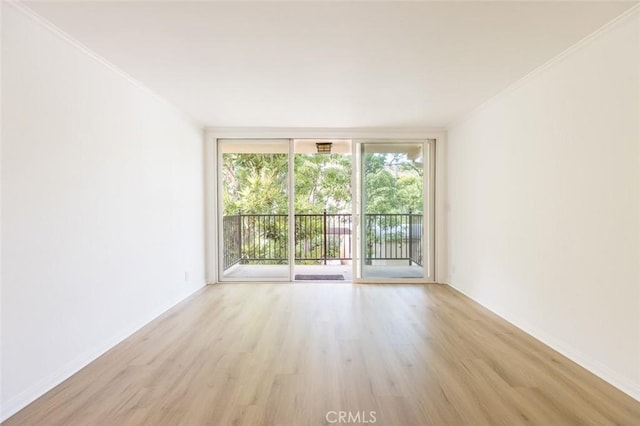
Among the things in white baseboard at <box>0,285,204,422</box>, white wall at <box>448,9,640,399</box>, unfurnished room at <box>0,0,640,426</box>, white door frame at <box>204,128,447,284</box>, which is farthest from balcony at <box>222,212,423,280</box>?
white baseboard at <box>0,285,204,422</box>

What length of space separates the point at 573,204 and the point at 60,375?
3572 millimetres

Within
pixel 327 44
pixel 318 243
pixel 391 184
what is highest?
pixel 327 44

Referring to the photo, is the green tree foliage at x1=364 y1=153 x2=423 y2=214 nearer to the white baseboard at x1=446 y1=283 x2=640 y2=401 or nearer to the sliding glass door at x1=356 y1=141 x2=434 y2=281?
the sliding glass door at x1=356 y1=141 x2=434 y2=281

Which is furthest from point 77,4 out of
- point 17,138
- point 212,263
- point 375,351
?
point 212,263

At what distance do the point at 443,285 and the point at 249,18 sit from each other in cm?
400

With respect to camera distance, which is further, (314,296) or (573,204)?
(314,296)

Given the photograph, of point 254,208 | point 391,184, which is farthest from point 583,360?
point 254,208

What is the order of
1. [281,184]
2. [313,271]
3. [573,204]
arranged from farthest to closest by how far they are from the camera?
1. [313,271]
2. [281,184]
3. [573,204]

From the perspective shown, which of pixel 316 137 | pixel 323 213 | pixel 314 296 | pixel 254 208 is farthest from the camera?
pixel 323 213

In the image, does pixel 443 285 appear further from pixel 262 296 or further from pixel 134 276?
pixel 134 276

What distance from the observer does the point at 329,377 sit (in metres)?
2.06

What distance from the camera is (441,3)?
173 centimetres

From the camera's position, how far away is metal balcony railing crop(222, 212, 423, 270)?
4719mm

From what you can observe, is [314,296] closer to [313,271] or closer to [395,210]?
[313,271]
